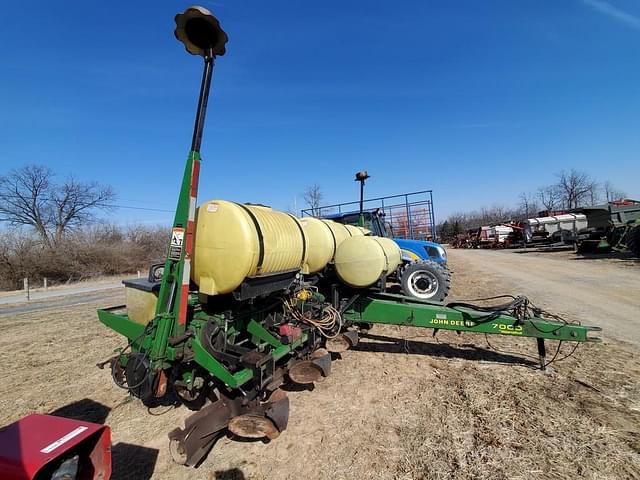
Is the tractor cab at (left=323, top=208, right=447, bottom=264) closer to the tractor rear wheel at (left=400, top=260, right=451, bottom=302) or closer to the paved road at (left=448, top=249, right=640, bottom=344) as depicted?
the tractor rear wheel at (left=400, top=260, right=451, bottom=302)

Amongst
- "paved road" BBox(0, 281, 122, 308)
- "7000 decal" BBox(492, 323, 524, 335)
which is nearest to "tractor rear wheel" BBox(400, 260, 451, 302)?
"7000 decal" BBox(492, 323, 524, 335)

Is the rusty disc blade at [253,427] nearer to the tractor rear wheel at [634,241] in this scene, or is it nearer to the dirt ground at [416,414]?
the dirt ground at [416,414]

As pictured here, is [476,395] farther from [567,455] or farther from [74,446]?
[74,446]

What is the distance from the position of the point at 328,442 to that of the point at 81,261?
28.9m

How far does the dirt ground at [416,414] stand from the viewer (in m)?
2.54

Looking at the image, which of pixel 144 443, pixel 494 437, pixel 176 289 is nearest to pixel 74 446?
pixel 176 289

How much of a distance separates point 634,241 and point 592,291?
10369 millimetres

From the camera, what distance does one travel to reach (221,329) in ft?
11.1

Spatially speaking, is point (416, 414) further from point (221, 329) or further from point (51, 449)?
point (51, 449)

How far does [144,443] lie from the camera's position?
3.03 meters

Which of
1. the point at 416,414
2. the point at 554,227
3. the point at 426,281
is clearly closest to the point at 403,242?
the point at 426,281

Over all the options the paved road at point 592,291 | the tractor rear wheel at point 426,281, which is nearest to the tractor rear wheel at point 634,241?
the paved road at point 592,291

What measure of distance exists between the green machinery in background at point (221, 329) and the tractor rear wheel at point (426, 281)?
2444mm

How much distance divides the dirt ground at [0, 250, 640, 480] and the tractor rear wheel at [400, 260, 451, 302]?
128 cm
